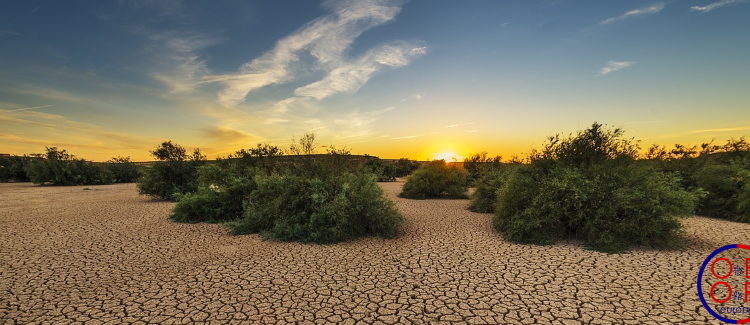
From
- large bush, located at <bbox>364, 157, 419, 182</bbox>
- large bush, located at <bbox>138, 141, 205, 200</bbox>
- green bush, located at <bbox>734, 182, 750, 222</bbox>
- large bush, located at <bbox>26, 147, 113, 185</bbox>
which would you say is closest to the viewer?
green bush, located at <bbox>734, 182, 750, 222</bbox>

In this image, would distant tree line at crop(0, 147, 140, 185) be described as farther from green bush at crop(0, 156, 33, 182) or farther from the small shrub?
the small shrub

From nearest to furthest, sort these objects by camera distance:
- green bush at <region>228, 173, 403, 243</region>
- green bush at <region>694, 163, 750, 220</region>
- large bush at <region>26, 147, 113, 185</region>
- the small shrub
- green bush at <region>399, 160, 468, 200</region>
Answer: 1. green bush at <region>228, 173, 403, 243</region>
2. green bush at <region>694, 163, 750, 220</region>
3. green bush at <region>399, 160, 468, 200</region>
4. large bush at <region>26, 147, 113, 185</region>
5. the small shrub

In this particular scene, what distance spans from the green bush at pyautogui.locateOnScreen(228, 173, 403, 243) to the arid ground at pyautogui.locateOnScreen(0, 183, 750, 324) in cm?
47

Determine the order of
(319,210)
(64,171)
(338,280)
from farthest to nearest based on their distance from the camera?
(64,171) < (319,210) < (338,280)

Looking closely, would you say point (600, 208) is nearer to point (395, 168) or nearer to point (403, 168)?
point (395, 168)

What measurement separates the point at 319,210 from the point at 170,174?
40.8 ft

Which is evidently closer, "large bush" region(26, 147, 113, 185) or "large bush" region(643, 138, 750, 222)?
"large bush" region(643, 138, 750, 222)

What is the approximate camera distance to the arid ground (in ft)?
14.0

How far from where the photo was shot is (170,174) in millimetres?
16359

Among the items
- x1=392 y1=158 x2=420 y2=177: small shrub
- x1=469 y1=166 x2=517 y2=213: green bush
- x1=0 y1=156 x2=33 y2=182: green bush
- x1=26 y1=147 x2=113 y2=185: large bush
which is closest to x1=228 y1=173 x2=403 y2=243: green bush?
x1=469 y1=166 x2=517 y2=213: green bush

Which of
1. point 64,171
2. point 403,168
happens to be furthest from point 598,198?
point 64,171

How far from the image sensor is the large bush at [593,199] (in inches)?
285

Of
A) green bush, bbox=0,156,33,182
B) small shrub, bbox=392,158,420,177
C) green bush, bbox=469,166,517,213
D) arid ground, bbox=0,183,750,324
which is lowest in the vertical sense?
arid ground, bbox=0,183,750,324

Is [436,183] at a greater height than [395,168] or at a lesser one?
lesser
